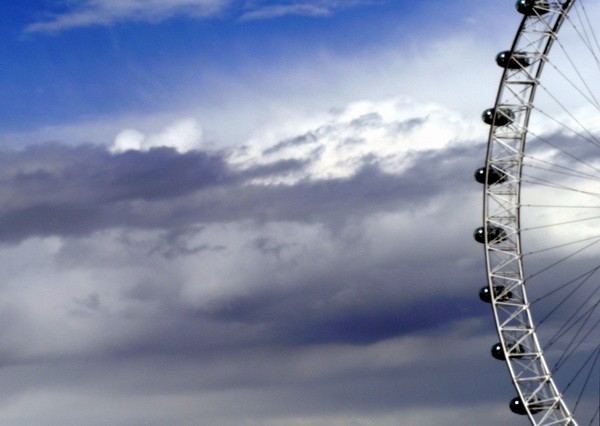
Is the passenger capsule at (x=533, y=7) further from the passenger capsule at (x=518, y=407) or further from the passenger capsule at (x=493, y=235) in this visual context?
the passenger capsule at (x=518, y=407)

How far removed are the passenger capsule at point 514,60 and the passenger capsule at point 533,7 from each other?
2575 mm

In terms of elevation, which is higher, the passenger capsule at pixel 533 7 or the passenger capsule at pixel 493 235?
the passenger capsule at pixel 533 7

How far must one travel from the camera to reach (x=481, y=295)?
163 metres

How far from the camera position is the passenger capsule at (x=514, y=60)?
527 ft

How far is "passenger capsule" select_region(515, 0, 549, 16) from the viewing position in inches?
6275

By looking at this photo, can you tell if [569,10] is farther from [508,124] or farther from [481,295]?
[481,295]

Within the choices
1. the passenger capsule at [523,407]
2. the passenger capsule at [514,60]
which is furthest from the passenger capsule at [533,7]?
the passenger capsule at [523,407]

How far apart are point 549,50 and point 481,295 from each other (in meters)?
15.0

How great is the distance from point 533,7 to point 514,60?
11.2 ft

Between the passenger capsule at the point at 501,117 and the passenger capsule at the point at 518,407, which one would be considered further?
the passenger capsule at the point at 518,407

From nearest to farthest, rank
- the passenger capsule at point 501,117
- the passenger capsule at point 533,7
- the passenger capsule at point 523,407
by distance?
the passenger capsule at point 533,7 → the passenger capsule at point 501,117 → the passenger capsule at point 523,407

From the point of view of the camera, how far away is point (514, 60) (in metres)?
161

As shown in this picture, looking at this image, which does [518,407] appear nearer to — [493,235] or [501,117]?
[493,235]

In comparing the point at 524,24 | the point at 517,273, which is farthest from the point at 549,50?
the point at 517,273
